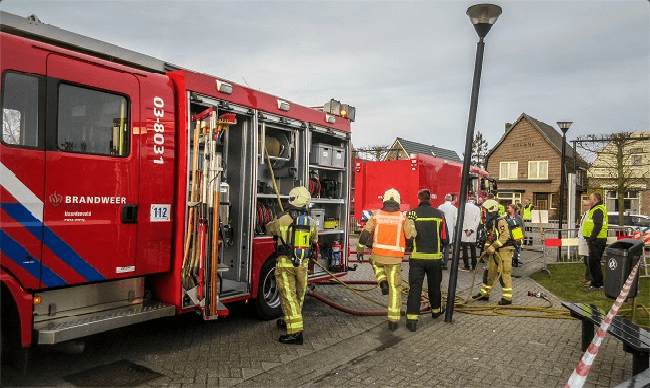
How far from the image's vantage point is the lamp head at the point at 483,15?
6.73 metres

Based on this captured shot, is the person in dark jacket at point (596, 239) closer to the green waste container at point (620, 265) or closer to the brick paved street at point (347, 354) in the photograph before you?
the brick paved street at point (347, 354)

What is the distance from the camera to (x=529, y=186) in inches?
1713

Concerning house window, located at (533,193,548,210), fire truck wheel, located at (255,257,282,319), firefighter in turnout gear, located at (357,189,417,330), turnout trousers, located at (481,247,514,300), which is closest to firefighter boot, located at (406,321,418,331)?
firefighter in turnout gear, located at (357,189,417,330)

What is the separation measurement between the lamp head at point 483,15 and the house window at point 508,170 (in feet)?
132

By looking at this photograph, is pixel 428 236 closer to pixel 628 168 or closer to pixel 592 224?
pixel 592 224

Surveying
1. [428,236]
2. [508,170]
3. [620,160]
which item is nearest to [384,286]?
[428,236]

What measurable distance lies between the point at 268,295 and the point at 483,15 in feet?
15.4

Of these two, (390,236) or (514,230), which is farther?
(514,230)

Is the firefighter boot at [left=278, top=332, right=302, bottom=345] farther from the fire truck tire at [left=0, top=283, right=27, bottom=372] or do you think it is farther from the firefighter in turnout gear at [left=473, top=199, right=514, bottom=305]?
the firefighter in turnout gear at [left=473, top=199, right=514, bottom=305]

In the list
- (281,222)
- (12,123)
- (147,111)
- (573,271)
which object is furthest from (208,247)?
(573,271)

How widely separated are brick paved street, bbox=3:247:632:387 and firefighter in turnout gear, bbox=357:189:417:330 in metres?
0.46

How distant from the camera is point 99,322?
471 cm

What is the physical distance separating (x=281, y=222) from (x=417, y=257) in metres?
2.10

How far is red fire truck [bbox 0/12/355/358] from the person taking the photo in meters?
4.32
